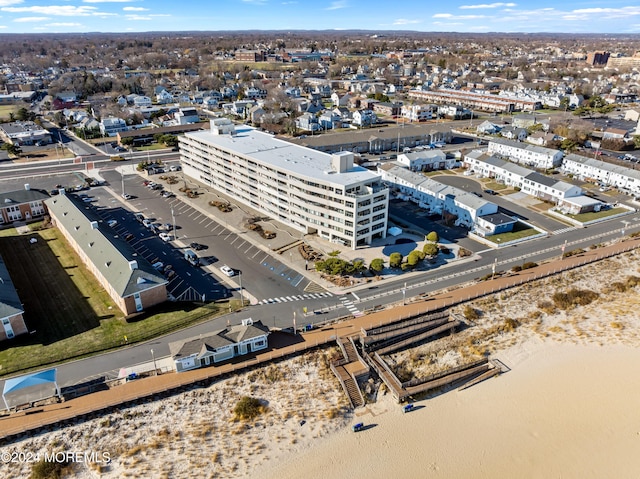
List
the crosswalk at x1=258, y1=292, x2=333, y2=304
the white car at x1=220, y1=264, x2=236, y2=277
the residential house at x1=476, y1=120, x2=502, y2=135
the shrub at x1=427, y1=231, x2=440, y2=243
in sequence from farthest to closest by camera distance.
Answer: the residential house at x1=476, y1=120, x2=502, y2=135, the shrub at x1=427, y1=231, x2=440, y2=243, the white car at x1=220, y1=264, x2=236, y2=277, the crosswalk at x1=258, y1=292, x2=333, y2=304

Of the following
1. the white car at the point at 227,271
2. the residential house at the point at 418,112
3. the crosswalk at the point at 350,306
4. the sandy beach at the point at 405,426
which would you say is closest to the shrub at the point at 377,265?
the crosswalk at the point at 350,306

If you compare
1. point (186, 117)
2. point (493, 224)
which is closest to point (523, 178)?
point (493, 224)

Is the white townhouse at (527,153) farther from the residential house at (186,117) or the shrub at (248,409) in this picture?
the residential house at (186,117)

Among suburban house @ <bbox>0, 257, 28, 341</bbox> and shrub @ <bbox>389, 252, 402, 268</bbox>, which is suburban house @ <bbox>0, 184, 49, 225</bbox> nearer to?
suburban house @ <bbox>0, 257, 28, 341</bbox>

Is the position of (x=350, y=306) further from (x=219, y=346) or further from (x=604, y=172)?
(x=604, y=172)

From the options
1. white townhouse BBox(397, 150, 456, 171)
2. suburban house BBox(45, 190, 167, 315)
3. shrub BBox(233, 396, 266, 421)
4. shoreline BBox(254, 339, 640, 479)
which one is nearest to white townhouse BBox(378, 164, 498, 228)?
white townhouse BBox(397, 150, 456, 171)

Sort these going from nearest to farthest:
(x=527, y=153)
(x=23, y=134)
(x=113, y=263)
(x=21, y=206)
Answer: (x=113, y=263), (x=21, y=206), (x=527, y=153), (x=23, y=134)

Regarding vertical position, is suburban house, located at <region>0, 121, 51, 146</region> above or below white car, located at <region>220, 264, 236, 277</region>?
above
